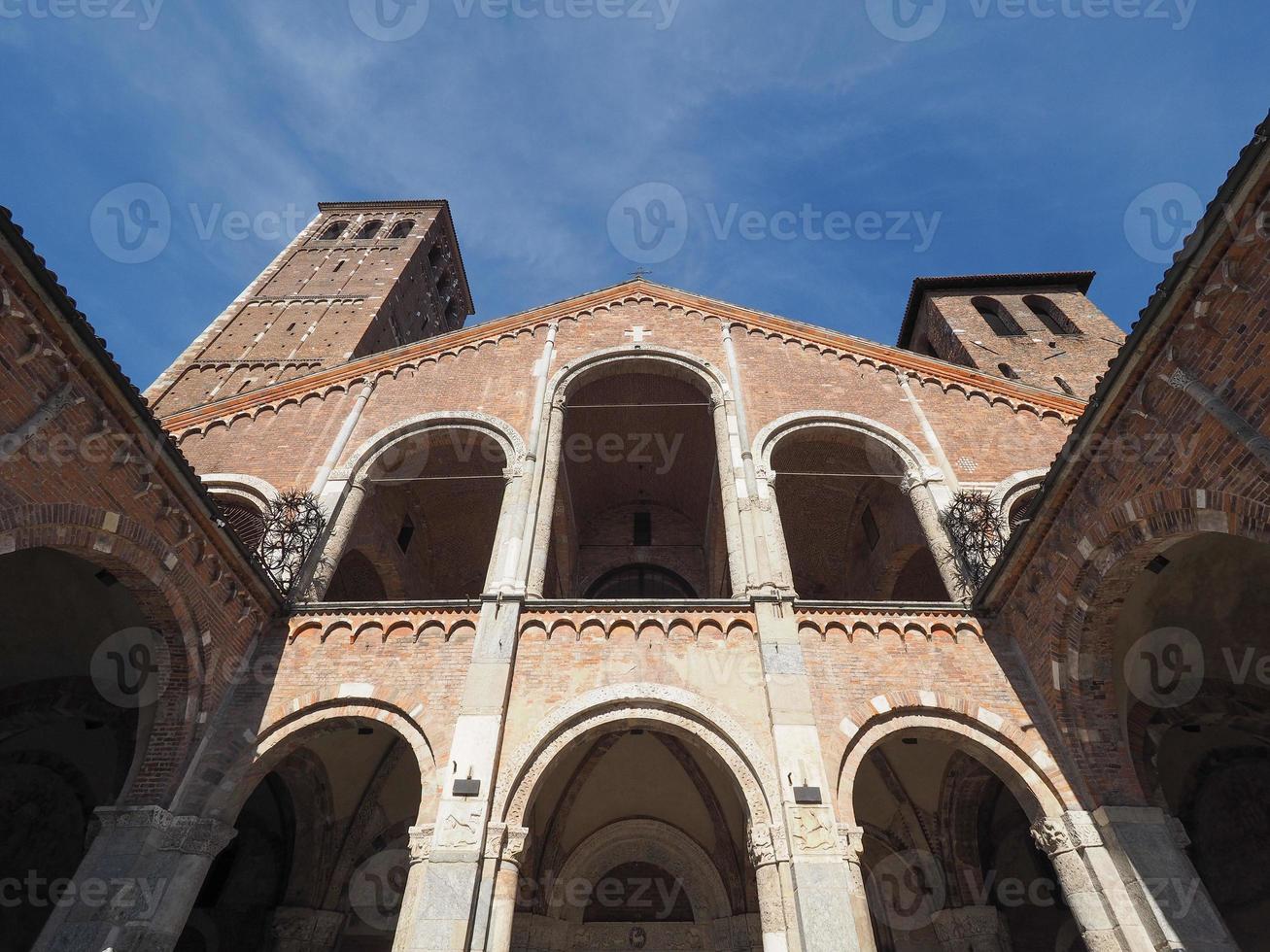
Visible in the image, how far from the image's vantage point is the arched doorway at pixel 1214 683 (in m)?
8.63

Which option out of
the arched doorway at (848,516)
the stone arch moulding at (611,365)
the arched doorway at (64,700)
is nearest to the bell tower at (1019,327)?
the arched doorway at (848,516)

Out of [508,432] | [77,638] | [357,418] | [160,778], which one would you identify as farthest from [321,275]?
[160,778]

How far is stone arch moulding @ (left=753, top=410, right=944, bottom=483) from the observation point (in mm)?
12211

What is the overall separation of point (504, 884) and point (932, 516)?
8420mm

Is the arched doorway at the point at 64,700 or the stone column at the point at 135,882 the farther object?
the arched doorway at the point at 64,700

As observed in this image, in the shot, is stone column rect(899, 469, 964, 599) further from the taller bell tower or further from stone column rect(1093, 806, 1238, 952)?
the taller bell tower

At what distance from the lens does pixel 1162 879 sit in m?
7.09

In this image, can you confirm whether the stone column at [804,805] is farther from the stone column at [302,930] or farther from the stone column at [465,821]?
the stone column at [302,930]

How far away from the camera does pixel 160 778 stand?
7.86 meters

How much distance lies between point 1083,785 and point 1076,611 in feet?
6.45

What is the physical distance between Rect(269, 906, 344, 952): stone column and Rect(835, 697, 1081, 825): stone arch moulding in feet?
26.7

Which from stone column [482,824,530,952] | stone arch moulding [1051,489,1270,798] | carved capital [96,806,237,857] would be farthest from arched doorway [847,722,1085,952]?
carved capital [96,806,237,857]

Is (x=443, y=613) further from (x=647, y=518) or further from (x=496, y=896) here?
(x=647, y=518)

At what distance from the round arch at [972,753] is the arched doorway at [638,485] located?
6255 mm
